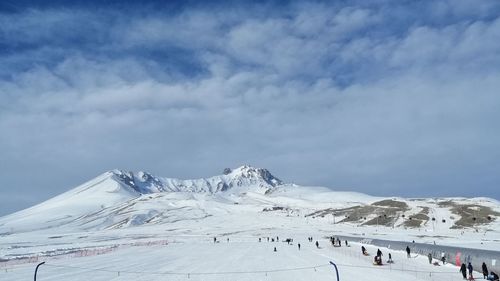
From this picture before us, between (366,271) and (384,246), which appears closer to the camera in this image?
(366,271)

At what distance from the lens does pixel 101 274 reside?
172 ft

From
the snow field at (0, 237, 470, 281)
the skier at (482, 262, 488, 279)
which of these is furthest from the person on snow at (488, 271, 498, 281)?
the snow field at (0, 237, 470, 281)

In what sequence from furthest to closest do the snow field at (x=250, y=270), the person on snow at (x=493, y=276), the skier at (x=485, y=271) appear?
1. the snow field at (x=250, y=270)
2. the skier at (x=485, y=271)
3. the person on snow at (x=493, y=276)

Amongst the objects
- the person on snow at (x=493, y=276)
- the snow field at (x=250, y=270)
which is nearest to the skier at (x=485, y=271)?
the person on snow at (x=493, y=276)

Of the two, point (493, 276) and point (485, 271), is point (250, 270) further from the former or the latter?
point (493, 276)

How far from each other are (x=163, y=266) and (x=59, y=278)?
12313 mm

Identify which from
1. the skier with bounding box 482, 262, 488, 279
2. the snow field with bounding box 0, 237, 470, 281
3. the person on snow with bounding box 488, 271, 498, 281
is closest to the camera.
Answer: the person on snow with bounding box 488, 271, 498, 281

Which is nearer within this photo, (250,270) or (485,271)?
(485,271)

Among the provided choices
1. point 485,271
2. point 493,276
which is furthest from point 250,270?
point 493,276

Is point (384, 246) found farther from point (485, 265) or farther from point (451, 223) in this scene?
point (451, 223)

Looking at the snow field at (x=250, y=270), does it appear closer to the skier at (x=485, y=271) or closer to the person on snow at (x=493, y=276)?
the skier at (x=485, y=271)

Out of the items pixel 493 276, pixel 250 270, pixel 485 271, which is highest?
pixel 485 271

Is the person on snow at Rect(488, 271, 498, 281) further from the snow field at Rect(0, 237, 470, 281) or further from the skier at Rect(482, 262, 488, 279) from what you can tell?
the snow field at Rect(0, 237, 470, 281)

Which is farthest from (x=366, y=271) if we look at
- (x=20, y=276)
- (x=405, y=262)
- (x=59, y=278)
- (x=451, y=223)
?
(x=451, y=223)
